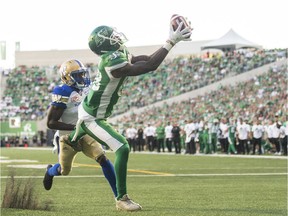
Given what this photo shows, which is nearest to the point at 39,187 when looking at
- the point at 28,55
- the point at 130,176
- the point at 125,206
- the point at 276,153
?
the point at 130,176

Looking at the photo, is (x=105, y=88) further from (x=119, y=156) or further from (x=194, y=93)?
(x=194, y=93)

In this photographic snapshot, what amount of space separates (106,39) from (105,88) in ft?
1.89

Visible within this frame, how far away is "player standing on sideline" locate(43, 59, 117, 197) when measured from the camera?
9250 mm

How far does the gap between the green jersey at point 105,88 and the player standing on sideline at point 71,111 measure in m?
0.51

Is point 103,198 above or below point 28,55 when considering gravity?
below

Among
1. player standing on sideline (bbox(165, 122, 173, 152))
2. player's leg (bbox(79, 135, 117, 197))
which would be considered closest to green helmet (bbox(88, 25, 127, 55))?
player's leg (bbox(79, 135, 117, 197))

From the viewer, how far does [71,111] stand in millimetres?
9516

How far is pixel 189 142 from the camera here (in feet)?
108

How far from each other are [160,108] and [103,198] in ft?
121

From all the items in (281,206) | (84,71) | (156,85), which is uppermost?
(156,85)

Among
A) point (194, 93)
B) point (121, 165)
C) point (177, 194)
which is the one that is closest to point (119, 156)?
point (121, 165)

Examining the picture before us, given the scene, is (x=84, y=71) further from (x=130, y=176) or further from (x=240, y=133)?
(x=240, y=133)

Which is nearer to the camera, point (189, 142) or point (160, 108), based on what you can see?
point (189, 142)

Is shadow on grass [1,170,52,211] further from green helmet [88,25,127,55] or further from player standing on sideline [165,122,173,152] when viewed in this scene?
player standing on sideline [165,122,173,152]
